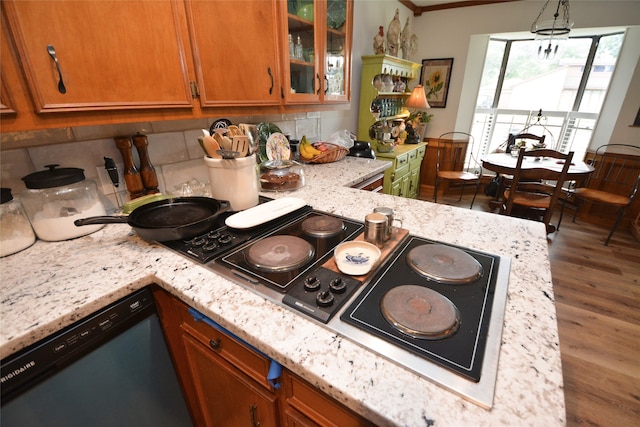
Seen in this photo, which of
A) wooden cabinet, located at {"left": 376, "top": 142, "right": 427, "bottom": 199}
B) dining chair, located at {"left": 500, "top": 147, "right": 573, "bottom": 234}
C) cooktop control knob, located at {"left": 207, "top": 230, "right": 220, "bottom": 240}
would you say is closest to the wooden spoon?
cooktop control knob, located at {"left": 207, "top": 230, "right": 220, "bottom": 240}

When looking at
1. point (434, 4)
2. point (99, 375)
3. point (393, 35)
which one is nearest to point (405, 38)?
point (393, 35)

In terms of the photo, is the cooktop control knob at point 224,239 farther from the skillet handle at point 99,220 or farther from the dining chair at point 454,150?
the dining chair at point 454,150

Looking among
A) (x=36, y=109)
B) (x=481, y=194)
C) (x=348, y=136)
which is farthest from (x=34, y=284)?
(x=481, y=194)

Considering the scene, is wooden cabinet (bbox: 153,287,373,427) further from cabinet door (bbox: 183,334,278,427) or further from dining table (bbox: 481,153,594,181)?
dining table (bbox: 481,153,594,181)

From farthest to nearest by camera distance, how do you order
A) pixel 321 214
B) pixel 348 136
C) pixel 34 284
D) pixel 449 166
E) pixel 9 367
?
1. pixel 449 166
2. pixel 348 136
3. pixel 321 214
4. pixel 34 284
5. pixel 9 367

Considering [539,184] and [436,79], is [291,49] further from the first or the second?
[436,79]

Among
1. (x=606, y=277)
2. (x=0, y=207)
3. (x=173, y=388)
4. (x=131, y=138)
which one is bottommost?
(x=606, y=277)

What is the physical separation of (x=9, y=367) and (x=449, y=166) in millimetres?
4384

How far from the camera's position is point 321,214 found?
1091mm

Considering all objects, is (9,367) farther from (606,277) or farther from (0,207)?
(606,277)

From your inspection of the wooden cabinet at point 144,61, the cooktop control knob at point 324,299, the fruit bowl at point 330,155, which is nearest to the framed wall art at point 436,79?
the fruit bowl at point 330,155

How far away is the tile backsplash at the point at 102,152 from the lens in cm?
91

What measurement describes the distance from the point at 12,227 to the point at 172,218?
1.46ft

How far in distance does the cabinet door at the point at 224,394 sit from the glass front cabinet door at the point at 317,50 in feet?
3.90
